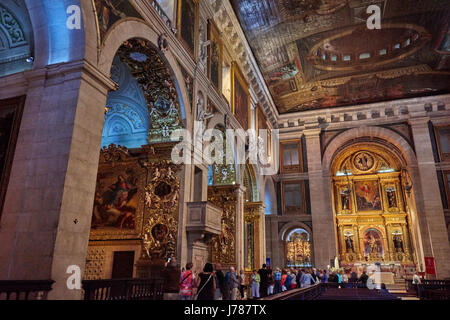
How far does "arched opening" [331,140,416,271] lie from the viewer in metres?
21.1

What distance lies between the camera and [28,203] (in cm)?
534

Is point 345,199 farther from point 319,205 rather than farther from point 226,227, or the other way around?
point 226,227

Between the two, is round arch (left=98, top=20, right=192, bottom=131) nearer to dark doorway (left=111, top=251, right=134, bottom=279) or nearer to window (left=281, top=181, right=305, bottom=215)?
dark doorway (left=111, top=251, right=134, bottom=279)

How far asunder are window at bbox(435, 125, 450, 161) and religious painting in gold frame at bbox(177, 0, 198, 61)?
51.5 ft

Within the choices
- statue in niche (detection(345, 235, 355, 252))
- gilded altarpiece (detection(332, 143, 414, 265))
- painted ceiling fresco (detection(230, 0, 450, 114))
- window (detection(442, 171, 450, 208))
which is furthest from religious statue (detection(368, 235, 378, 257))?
painted ceiling fresco (detection(230, 0, 450, 114))

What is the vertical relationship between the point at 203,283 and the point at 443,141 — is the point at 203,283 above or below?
below


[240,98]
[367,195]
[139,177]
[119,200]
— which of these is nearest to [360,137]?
[367,195]

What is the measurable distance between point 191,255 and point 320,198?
13.4 meters

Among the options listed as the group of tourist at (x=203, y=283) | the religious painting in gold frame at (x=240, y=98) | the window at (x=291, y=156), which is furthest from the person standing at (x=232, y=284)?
the window at (x=291, y=156)

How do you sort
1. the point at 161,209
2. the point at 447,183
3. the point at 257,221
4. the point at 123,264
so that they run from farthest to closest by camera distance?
the point at 447,183 < the point at 257,221 < the point at 123,264 < the point at 161,209

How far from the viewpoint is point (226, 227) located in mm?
13695

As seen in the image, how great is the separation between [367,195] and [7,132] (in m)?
21.5

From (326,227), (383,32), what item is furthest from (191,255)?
(383,32)
